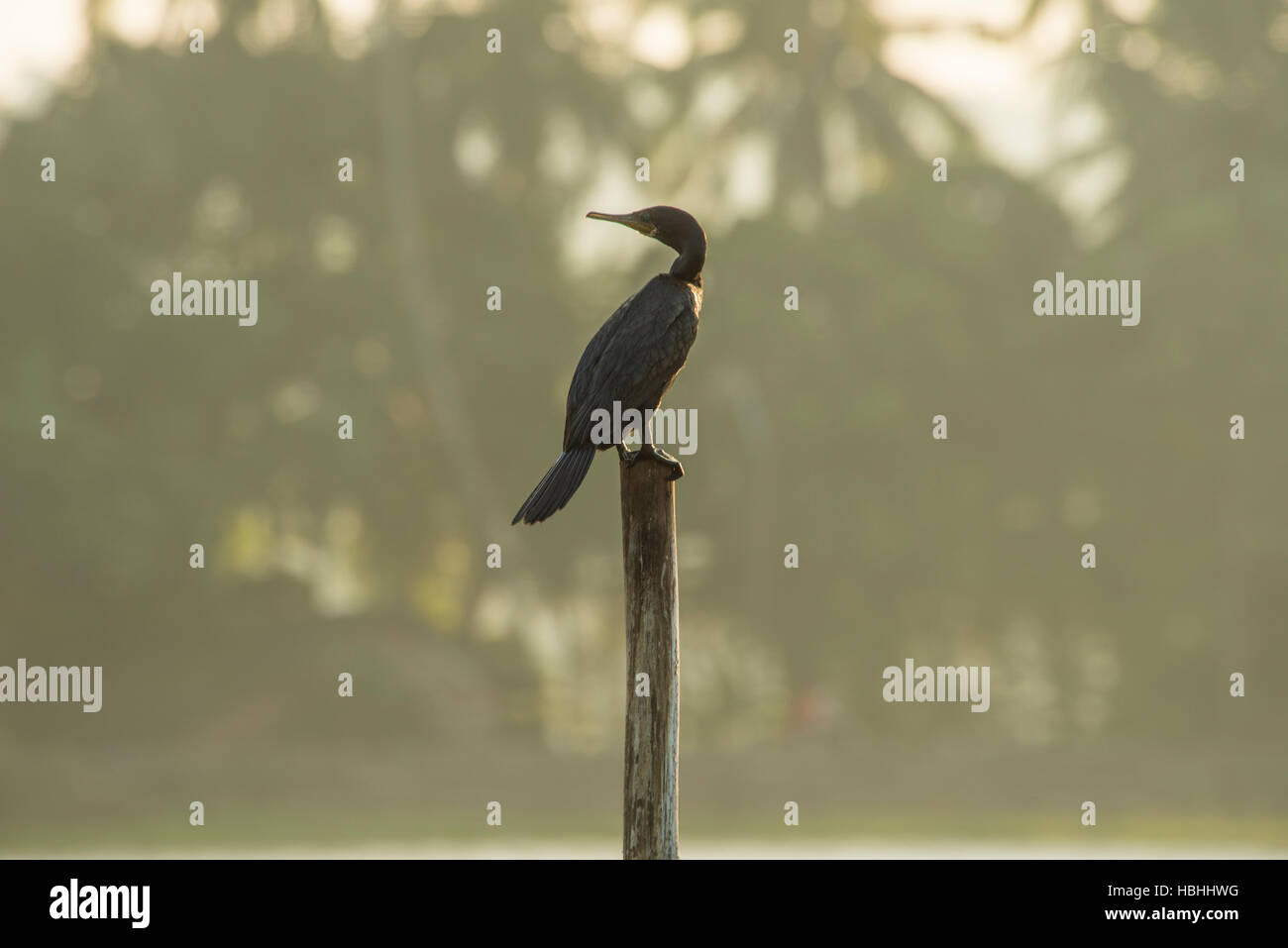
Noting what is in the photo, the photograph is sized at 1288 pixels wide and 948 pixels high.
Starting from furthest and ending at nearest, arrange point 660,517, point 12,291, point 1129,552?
point 1129,552 < point 12,291 < point 660,517

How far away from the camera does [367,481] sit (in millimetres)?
23500

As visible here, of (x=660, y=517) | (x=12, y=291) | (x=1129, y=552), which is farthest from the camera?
(x=1129, y=552)

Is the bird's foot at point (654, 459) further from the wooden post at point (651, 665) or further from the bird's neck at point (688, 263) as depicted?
the bird's neck at point (688, 263)

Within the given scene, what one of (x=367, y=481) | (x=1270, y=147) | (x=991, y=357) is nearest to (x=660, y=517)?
(x=367, y=481)

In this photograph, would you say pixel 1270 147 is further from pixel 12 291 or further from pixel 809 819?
pixel 12 291

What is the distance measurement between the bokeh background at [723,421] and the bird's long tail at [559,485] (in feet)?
58.1

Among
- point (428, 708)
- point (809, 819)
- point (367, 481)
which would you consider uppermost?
A: point (367, 481)

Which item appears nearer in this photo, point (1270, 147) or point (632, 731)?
point (632, 731)

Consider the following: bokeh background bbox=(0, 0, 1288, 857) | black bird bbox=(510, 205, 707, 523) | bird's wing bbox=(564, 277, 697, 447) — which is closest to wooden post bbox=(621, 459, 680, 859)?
black bird bbox=(510, 205, 707, 523)

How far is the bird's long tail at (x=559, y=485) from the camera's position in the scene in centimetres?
546

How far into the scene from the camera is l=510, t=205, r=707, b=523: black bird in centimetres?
573

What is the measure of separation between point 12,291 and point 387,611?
7830 mm

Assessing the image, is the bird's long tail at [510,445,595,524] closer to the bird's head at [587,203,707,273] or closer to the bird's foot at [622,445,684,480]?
the bird's foot at [622,445,684,480]

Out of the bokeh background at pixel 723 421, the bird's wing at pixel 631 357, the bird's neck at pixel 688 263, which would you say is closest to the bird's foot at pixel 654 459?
the bird's wing at pixel 631 357
